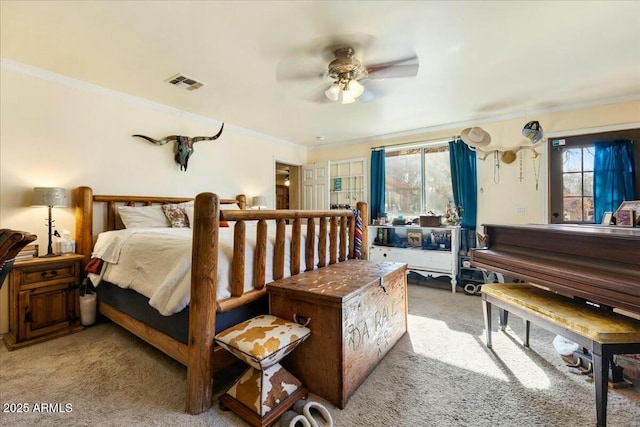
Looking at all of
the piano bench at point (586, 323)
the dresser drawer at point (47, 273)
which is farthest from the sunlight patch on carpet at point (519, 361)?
the dresser drawer at point (47, 273)

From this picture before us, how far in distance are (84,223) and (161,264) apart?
1.52m

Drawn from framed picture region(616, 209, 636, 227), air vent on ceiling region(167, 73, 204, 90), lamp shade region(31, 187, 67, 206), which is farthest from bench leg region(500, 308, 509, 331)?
lamp shade region(31, 187, 67, 206)

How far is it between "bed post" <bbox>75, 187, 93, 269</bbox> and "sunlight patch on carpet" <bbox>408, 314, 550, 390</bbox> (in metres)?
3.20

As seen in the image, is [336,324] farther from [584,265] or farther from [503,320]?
[503,320]

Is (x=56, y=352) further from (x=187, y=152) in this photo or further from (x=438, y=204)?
(x=438, y=204)

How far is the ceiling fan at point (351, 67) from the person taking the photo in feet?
6.99

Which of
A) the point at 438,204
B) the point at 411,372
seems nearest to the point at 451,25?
the point at 411,372

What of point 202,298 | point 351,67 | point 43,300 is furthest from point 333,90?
point 43,300

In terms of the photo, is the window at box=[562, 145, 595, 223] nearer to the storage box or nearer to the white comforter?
the storage box

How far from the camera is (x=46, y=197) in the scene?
244cm

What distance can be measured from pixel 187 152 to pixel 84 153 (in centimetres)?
108

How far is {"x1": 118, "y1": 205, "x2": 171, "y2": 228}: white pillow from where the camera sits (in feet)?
9.66

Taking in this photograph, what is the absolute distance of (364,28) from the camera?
2029 millimetres

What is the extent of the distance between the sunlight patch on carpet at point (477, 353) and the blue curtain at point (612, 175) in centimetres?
230
